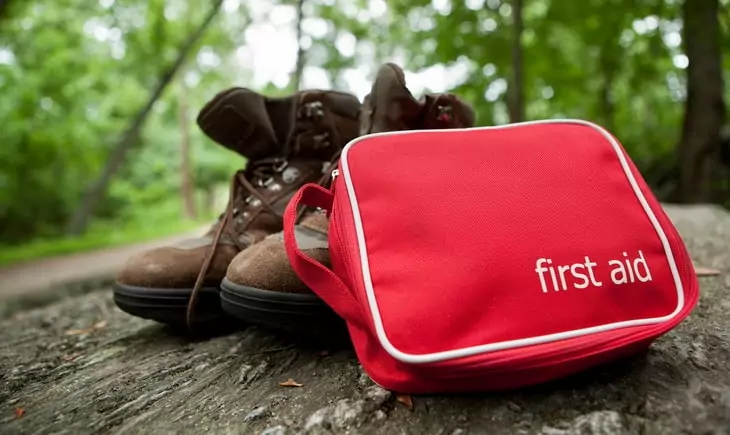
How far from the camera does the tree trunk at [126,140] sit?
16.2 ft

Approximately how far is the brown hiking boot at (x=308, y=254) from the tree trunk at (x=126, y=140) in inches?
155

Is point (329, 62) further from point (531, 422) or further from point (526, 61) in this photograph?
point (531, 422)

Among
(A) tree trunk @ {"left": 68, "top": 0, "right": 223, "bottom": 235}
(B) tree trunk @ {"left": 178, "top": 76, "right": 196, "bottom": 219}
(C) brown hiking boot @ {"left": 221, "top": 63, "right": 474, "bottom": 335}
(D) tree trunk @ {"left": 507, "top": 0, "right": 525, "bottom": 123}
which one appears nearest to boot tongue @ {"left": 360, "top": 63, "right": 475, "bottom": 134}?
(C) brown hiking boot @ {"left": 221, "top": 63, "right": 474, "bottom": 335}

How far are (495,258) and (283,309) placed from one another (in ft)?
1.13

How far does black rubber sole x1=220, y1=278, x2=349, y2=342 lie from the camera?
79 cm

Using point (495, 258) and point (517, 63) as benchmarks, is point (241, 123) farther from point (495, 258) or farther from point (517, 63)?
point (517, 63)

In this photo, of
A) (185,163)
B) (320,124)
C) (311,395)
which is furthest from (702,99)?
(185,163)

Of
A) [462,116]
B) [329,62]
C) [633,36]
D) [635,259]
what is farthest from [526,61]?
[635,259]

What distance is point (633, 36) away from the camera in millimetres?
3684

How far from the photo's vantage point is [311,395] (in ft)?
2.34

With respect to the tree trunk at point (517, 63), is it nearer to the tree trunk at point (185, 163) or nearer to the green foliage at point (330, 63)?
the green foliage at point (330, 63)

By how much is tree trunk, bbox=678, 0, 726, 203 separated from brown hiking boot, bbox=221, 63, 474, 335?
2.59 m

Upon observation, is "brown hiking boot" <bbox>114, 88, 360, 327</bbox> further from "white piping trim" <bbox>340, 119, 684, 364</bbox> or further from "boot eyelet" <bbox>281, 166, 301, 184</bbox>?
"white piping trim" <bbox>340, 119, 684, 364</bbox>

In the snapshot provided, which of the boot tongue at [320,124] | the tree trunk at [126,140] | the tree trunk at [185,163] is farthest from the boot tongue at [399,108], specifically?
the tree trunk at [185,163]
